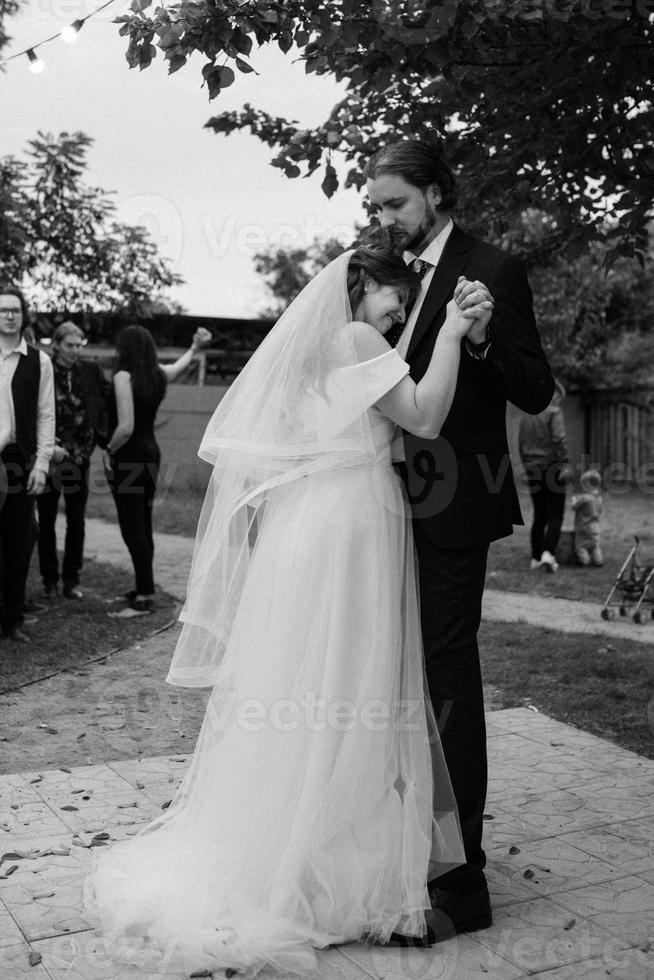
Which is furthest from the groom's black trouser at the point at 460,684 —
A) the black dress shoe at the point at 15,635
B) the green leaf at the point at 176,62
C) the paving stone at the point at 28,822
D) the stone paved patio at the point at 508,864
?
the black dress shoe at the point at 15,635

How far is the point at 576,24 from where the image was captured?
180 inches

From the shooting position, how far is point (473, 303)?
288 centimetres

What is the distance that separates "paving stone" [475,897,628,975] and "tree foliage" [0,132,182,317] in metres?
7.39

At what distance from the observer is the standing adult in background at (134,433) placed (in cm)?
753

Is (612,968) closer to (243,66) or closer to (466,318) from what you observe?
(466,318)

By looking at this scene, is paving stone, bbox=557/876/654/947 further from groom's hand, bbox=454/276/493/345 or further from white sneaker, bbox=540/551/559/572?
white sneaker, bbox=540/551/559/572

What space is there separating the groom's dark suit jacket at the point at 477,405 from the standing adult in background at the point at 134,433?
4.53 metres

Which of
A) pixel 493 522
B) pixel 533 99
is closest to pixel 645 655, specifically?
pixel 533 99

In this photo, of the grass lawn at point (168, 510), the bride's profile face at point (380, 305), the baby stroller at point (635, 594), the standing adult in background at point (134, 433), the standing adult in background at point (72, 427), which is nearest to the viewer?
the bride's profile face at point (380, 305)

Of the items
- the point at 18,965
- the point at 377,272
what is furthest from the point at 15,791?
the point at 377,272

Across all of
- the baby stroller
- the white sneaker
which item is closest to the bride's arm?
the baby stroller

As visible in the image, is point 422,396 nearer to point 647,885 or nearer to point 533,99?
point 647,885

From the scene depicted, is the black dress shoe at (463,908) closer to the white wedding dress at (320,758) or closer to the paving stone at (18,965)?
the white wedding dress at (320,758)

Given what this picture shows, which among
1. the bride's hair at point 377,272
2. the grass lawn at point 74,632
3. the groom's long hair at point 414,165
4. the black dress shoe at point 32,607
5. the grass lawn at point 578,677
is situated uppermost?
the groom's long hair at point 414,165
